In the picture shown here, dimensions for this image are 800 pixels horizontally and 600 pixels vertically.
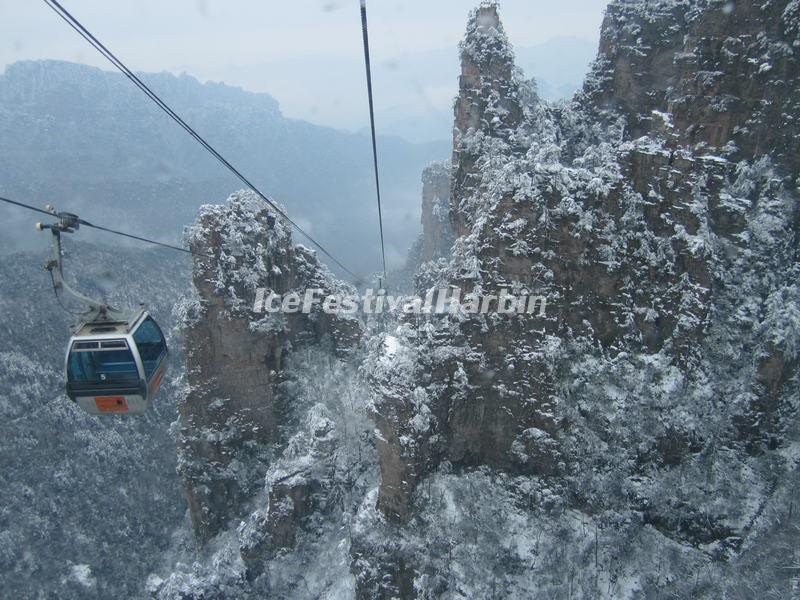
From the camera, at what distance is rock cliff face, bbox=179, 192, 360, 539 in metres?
34.1

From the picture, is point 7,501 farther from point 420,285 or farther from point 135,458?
point 420,285

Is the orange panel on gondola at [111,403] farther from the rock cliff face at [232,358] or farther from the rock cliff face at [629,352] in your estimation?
the rock cliff face at [232,358]

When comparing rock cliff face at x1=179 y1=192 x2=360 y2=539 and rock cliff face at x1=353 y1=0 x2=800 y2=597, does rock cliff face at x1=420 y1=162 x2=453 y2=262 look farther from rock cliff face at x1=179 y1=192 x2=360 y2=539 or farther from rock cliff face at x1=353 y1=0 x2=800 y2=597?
rock cliff face at x1=353 y1=0 x2=800 y2=597

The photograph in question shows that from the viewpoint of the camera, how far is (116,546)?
192 feet

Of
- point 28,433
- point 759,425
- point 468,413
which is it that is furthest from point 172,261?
point 759,425

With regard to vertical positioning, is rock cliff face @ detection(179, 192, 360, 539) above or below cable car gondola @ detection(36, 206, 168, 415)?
below

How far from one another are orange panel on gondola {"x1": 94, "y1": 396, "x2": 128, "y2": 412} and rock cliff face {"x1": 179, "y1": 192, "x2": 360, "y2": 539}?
17.8 m

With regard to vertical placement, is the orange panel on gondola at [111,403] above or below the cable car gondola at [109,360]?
below

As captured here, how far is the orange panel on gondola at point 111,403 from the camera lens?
16.3 metres

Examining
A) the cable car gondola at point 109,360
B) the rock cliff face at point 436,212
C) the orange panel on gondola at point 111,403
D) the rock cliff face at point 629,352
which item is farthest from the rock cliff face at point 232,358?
the rock cliff face at point 436,212

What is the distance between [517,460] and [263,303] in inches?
778

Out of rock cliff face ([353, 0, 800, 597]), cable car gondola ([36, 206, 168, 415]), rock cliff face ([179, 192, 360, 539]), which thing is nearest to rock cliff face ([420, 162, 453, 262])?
rock cliff face ([179, 192, 360, 539])

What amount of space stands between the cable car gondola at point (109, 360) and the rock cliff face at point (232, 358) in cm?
1751

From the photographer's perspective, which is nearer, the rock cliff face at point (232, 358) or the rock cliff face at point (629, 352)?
the rock cliff face at point (629, 352)
